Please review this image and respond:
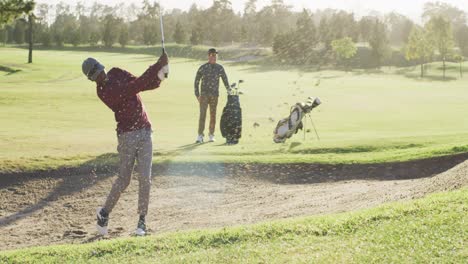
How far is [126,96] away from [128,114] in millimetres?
325

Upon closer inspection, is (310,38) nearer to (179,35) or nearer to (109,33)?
(179,35)

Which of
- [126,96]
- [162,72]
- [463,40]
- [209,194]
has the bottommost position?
[209,194]

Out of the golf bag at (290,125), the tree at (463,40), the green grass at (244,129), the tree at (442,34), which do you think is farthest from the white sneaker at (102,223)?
the tree at (463,40)

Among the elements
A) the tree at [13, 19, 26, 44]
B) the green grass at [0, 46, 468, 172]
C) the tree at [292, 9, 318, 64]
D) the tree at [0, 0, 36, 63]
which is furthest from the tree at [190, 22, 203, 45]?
the tree at [0, 0, 36, 63]

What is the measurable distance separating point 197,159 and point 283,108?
737 inches

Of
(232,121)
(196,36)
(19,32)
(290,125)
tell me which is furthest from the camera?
(196,36)

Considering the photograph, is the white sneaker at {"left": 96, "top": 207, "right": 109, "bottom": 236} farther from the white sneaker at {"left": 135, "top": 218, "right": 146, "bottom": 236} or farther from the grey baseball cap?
the grey baseball cap

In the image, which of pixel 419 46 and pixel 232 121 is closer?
pixel 232 121

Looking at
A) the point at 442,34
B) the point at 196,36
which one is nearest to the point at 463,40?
the point at 442,34

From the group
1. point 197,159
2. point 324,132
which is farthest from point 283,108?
point 197,159

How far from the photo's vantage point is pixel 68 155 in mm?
15477

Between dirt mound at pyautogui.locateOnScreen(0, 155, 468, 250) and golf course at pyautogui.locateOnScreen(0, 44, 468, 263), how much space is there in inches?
1.3

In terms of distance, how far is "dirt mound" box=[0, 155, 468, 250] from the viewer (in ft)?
33.7

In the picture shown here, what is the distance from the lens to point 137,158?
9.66 metres
